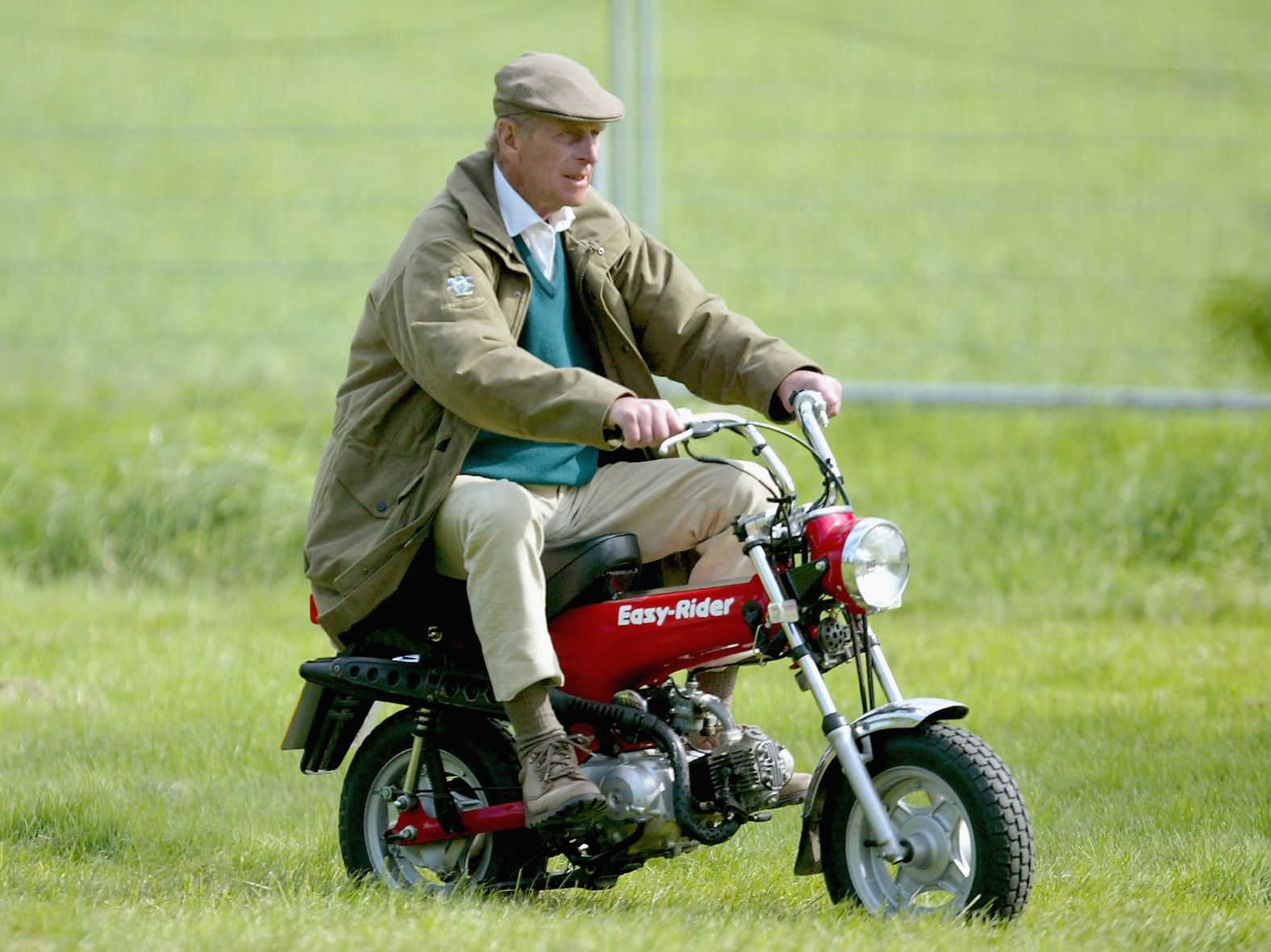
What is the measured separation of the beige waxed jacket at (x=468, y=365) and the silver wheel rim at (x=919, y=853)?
3.37 ft

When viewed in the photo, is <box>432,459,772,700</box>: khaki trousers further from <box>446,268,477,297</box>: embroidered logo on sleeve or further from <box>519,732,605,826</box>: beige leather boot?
<box>446,268,477,297</box>: embroidered logo on sleeve

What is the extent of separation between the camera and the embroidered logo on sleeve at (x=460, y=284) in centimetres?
454

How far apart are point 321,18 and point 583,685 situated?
1625 cm

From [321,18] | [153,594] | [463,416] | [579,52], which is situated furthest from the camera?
[321,18]

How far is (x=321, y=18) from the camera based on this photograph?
19.7 m

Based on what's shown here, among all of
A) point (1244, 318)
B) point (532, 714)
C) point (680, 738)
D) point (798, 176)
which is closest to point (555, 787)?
point (532, 714)

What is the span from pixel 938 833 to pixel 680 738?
2.33 feet

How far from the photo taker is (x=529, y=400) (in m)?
4.34

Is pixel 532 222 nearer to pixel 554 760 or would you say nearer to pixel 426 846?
pixel 554 760

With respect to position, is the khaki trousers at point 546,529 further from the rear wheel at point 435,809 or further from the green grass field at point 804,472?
the green grass field at point 804,472

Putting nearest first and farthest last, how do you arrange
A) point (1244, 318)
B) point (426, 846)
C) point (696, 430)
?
point (696, 430)
point (426, 846)
point (1244, 318)

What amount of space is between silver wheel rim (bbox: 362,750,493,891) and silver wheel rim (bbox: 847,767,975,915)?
98cm

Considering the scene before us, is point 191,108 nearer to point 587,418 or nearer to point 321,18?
point 321,18

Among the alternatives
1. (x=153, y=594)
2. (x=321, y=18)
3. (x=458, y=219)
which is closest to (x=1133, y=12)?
(x=321, y=18)
